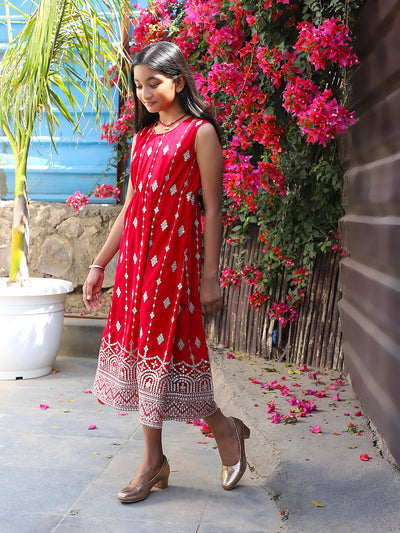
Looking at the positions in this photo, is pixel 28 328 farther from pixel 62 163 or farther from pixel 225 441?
pixel 225 441

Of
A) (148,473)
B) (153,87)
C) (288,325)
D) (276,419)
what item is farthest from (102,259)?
(288,325)

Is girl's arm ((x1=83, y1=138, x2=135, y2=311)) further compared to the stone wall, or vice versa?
the stone wall

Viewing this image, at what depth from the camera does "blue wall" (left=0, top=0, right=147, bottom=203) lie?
505 centimetres

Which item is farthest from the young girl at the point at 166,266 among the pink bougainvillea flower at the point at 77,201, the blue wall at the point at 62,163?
the blue wall at the point at 62,163

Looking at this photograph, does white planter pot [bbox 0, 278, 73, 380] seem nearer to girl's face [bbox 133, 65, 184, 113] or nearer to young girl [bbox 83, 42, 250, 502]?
young girl [bbox 83, 42, 250, 502]

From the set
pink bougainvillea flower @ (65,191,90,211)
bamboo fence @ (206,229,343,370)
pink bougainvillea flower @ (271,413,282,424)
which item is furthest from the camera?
pink bougainvillea flower @ (65,191,90,211)

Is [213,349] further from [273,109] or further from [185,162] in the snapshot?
[185,162]

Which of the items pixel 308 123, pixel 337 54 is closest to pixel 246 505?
pixel 308 123

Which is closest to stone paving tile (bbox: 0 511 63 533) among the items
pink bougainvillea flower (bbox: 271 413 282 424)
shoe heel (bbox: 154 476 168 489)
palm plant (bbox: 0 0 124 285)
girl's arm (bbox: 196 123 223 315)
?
shoe heel (bbox: 154 476 168 489)

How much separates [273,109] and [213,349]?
1.63m

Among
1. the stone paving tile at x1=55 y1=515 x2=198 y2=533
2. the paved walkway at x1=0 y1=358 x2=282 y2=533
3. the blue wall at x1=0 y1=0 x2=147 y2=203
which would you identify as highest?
the blue wall at x1=0 y1=0 x2=147 y2=203

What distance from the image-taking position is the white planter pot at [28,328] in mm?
4090

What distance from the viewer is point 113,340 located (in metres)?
2.37

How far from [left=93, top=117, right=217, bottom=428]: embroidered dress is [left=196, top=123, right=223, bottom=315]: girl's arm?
0.11ft
